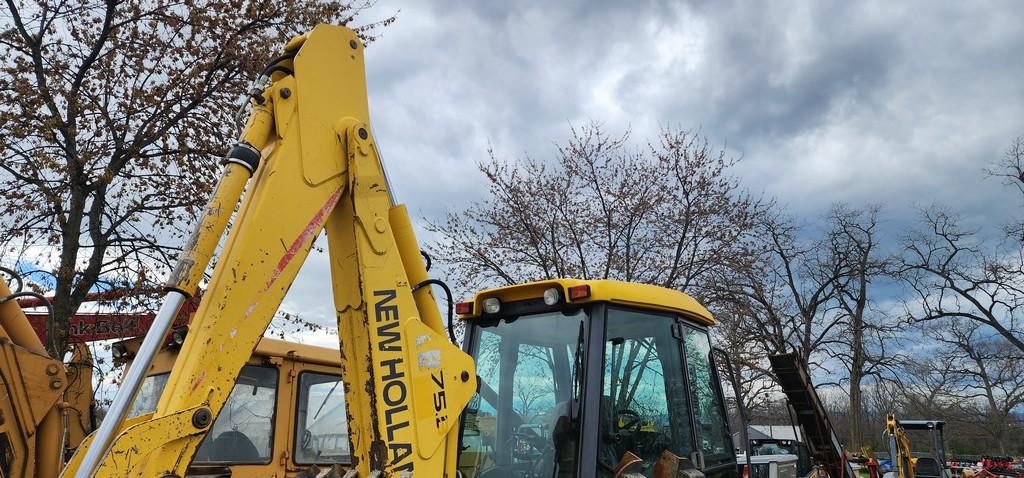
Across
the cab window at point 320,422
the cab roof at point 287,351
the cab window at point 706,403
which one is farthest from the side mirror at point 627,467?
the cab window at point 320,422

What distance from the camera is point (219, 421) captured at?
569 cm

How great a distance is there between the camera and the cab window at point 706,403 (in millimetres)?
4496

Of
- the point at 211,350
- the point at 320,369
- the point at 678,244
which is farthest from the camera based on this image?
the point at 678,244

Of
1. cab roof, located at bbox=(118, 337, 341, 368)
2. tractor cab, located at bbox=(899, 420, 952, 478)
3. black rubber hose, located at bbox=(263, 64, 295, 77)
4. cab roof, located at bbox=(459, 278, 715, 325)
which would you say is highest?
black rubber hose, located at bbox=(263, 64, 295, 77)

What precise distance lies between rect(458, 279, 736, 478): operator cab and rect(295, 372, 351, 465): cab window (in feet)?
7.41

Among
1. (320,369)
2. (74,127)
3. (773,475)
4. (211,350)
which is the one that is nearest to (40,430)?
(211,350)

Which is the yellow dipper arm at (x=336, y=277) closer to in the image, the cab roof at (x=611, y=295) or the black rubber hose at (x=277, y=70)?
the black rubber hose at (x=277, y=70)

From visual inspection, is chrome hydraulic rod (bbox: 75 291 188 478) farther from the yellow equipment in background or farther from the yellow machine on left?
the yellow equipment in background

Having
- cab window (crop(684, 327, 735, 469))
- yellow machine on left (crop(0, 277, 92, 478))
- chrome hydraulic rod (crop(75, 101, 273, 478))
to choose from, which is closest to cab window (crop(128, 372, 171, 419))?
yellow machine on left (crop(0, 277, 92, 478))

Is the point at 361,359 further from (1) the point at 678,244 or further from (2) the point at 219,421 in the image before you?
(1) the point at 678,244

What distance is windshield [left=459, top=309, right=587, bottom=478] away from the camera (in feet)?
13.1

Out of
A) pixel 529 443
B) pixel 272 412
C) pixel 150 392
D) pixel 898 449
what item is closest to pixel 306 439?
pixel 272 412

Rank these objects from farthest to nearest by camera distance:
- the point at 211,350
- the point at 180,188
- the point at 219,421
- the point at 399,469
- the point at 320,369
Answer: the point at 180,188 < the point at 320,369 < the point at 219,421 < the point at 399,469 < the point at 211,350

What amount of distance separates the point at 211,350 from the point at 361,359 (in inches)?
26.9
